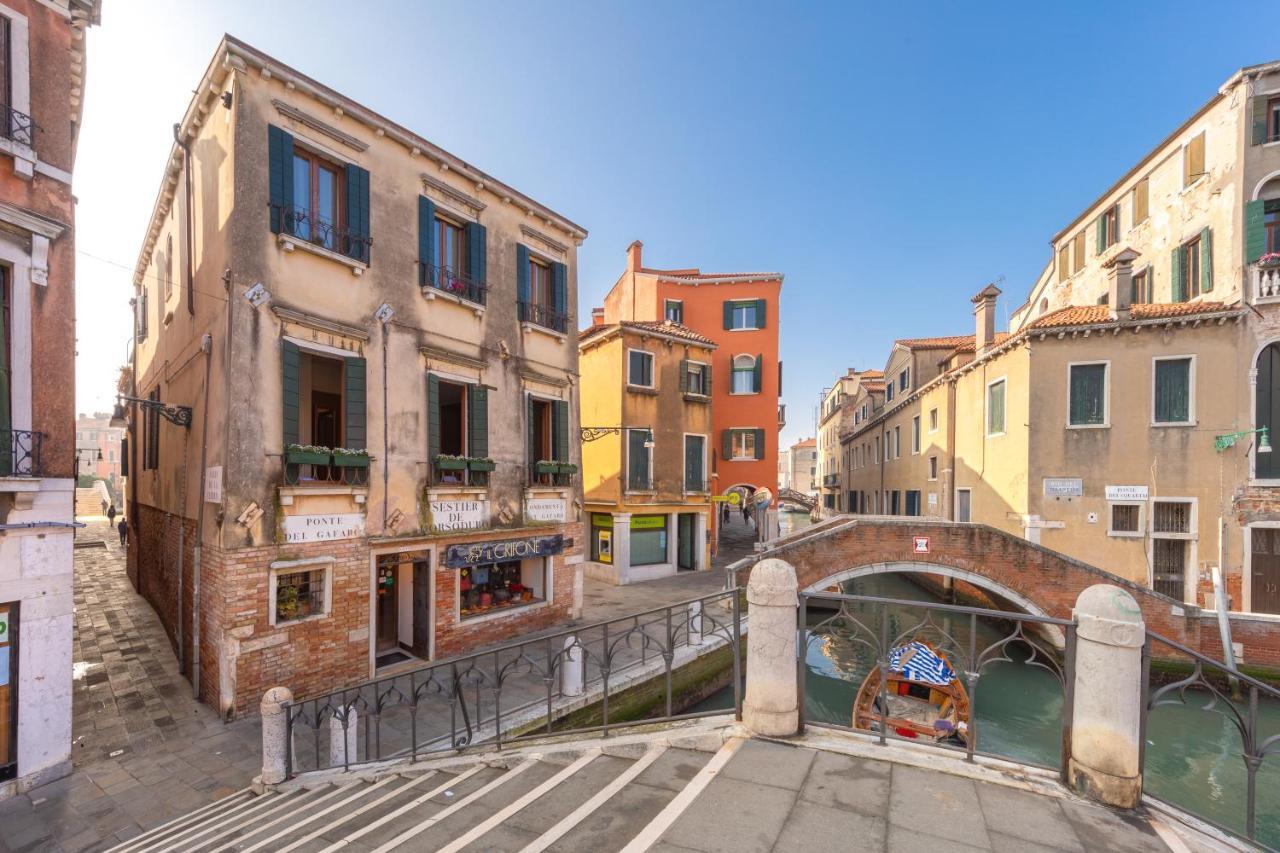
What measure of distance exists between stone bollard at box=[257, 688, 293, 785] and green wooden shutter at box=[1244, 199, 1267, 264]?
22.9m

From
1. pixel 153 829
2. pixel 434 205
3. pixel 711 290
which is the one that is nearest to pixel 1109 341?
pixel 711 290

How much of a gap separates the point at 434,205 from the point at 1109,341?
17.9m

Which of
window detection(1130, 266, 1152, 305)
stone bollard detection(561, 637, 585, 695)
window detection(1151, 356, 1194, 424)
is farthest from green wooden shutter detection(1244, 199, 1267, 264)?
stone bollard detection(561, 637, 585, 695)

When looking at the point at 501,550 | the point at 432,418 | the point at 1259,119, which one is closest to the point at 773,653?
the point at 432,418

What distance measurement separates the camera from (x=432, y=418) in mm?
10609

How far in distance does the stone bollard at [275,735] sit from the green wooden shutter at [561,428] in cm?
785

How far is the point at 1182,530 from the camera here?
582 inches

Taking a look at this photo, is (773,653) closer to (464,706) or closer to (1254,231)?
(464,706)

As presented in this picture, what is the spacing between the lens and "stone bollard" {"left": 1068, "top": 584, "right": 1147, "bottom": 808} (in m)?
3.26

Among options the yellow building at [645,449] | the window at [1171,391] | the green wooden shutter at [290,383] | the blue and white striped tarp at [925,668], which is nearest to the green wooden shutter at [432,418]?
the green wooden shutter at [290,383]

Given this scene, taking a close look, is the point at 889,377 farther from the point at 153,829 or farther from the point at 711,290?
the point at 153,829

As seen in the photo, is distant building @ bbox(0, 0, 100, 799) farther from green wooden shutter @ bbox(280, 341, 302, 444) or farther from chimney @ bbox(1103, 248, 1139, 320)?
chimney @ bbox(1103, 248, 1139, 320)

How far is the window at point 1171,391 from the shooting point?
584 inches

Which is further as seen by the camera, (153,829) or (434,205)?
(434,205)
